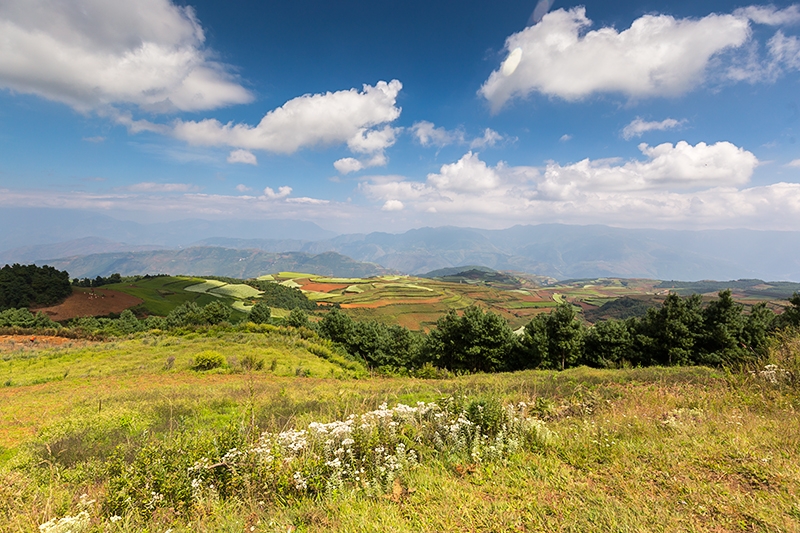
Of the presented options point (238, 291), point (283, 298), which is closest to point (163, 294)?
point (238, 291)

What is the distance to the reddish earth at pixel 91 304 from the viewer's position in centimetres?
6278

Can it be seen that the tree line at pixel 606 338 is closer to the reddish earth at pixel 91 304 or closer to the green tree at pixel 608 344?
the green tree at pixel 608 344

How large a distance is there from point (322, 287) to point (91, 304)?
80.8 m

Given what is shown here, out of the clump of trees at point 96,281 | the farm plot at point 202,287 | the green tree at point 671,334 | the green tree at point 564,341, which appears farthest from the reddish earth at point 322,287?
the green tree at point 671,334

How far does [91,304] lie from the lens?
68.1m

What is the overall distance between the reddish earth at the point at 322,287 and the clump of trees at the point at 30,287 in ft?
243

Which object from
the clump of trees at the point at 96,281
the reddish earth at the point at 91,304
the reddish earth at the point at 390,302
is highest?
the clump of trees at the point at 96,281

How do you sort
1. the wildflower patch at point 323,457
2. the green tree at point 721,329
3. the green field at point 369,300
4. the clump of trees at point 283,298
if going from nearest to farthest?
the wildflower patch at point 323,457, the green tree at point 721,329, the green field at point 369,300, the clump of trees at point 283,298

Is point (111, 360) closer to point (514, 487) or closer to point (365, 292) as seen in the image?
point (514, 487)

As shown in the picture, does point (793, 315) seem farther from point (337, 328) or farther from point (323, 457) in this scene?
point (337, 328)

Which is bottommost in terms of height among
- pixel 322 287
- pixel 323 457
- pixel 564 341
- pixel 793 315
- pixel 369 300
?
pixel 369 300

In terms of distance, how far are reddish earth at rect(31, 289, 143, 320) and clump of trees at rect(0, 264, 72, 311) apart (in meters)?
2.46

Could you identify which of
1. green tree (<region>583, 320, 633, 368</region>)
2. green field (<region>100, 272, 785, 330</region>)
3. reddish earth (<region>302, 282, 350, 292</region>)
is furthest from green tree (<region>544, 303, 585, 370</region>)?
reddish earth (<region>302, 282, 350, 292</region>)

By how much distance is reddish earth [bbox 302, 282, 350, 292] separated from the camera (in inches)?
5391
